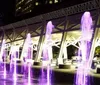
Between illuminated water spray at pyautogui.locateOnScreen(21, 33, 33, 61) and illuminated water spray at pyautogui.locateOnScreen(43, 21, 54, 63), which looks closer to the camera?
illuminated water spray at pyautogui.locateOnScreen(43, 21, 54, 63)

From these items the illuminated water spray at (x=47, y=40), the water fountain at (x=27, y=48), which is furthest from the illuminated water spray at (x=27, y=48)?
the illuminated water spray at (x=47, y=40)

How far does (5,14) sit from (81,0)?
37839mm

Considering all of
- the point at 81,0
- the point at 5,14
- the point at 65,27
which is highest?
the point at 5,14

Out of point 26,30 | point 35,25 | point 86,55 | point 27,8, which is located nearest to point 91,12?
point 86,55

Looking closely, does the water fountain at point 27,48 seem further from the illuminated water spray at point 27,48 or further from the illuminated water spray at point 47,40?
the illuminated water spray at point 47,40

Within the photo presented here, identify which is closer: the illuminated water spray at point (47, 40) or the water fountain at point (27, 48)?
the illuminated water spray at point (47, 40)

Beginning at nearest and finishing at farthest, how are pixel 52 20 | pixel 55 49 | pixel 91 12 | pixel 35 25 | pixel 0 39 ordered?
pixel 91 12, pixel 52 20, pixel 35 25, pixel 55 49, pixel 0 39

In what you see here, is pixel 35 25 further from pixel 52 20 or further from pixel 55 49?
pixel 55 49

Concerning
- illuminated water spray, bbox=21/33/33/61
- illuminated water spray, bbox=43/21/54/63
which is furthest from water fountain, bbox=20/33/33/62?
illuminated water spray, bbox=43/21/54/63

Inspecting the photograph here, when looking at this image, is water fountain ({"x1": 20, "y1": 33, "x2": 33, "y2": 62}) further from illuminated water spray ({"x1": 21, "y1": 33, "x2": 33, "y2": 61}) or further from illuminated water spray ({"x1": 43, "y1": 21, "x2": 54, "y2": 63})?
illuminated water spray ({"x1": 43, "y1": 21, "x2": 54, "y2": 63})

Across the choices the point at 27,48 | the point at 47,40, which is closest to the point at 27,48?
the point at 27,48

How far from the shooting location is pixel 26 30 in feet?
160

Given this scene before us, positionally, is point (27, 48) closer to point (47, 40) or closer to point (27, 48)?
point (27, 48)

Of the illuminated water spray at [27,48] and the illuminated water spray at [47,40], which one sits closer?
the illuminated water spray at [47,40]
